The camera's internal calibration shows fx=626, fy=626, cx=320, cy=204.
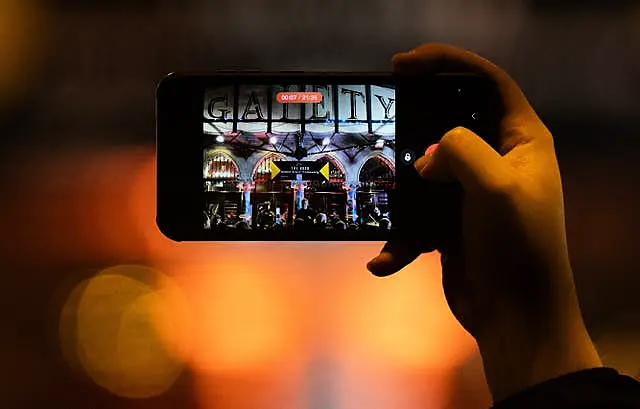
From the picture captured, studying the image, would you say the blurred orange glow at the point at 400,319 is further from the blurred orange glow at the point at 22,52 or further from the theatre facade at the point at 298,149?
the blurred orange glow at the point at 22,52

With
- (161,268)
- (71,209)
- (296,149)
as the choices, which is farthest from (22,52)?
(296,149)

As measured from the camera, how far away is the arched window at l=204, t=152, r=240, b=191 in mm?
455

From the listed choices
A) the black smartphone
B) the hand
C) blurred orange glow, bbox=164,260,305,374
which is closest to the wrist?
the hand

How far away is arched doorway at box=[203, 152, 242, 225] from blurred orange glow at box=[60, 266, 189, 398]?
0.24 metres

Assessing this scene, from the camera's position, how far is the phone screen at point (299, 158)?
17.9 inches

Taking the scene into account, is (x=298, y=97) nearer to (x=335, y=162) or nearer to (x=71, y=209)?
(x=335, y=162)

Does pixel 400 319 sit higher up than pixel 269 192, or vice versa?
pixel 269 192

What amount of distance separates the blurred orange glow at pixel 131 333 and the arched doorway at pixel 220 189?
241 millimetres

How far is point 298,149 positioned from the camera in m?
0.49

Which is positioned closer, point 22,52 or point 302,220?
point 302,220

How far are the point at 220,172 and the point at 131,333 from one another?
291 millimetres

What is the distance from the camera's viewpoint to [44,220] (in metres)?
0.68

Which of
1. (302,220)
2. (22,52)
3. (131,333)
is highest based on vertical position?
(22,52)

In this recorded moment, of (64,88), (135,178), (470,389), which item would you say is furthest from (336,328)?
(64,88)
